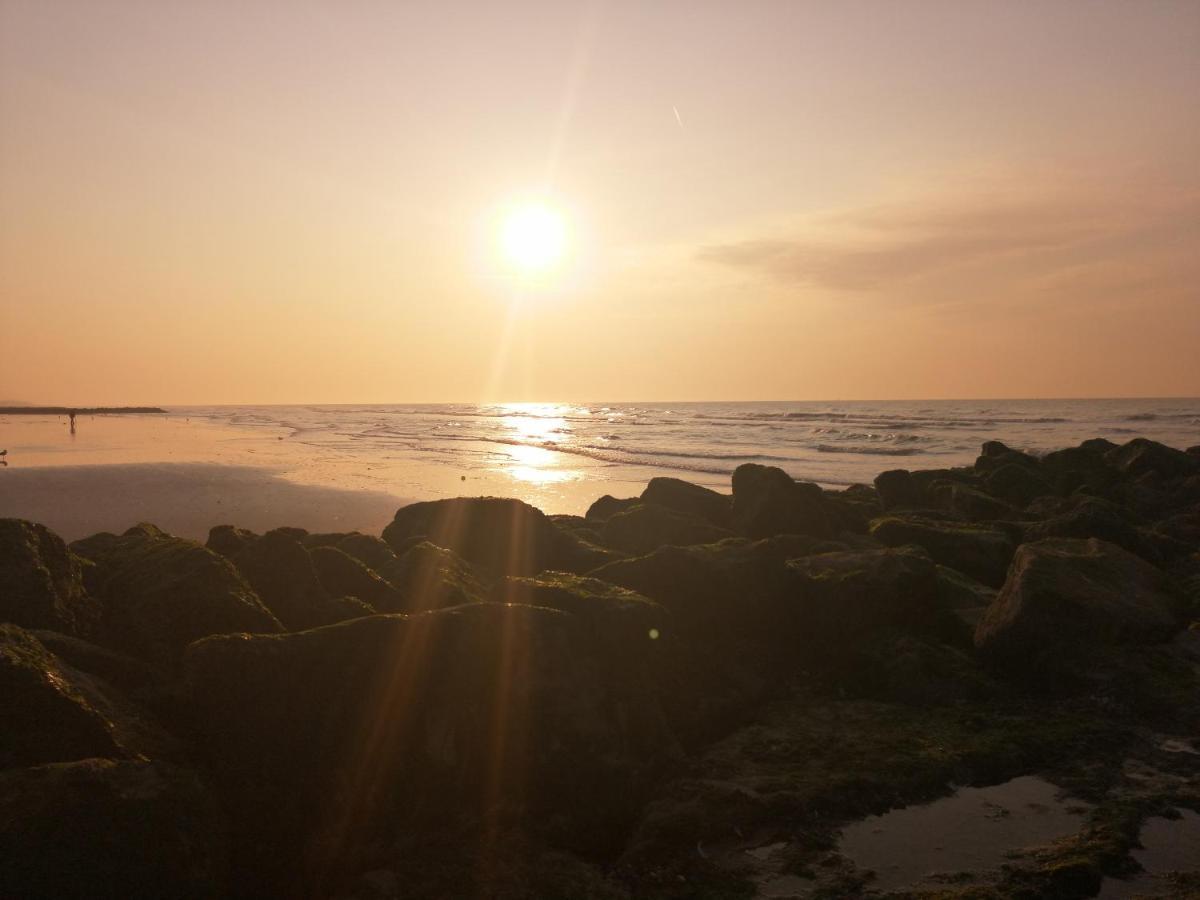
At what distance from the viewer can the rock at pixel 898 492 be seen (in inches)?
747

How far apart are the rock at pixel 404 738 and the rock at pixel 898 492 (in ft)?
48.6

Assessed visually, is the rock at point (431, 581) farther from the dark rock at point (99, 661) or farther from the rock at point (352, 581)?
the dark rock at point (99, 661)

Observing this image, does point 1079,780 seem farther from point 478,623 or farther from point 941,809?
point 478,623

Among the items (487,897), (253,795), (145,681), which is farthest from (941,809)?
(145,681)

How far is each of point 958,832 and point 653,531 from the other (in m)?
7.44

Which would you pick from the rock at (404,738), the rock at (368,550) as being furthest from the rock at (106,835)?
the rock at (368,550)

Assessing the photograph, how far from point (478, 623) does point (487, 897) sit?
1.80m

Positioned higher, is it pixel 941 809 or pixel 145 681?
pixel 145 681

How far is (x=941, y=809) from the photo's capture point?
560 centimetres

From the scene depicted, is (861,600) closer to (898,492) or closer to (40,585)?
(40,585)

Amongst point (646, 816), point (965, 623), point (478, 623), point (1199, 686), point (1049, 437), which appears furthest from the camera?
point (1049, 437)

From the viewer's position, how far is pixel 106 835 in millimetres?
4031

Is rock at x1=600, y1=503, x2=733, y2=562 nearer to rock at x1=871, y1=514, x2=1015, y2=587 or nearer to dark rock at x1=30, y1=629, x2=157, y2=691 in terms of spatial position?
rock at x1=871, y1=514, x2=1015, y2=587

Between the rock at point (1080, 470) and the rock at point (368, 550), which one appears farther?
the rock at point (1080, 470)
